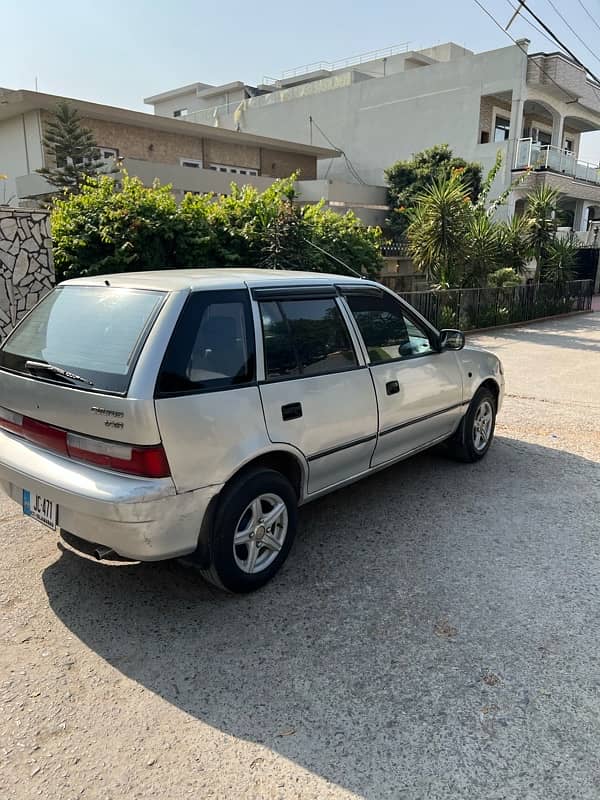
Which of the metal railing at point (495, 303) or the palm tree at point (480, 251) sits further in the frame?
the palm tree at point (480, 251)

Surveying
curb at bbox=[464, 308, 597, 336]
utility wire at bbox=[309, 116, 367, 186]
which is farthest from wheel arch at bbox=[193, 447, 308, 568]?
utility wire at bbox=[309, 116, 367, 186]

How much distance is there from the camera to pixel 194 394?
9.59 ft

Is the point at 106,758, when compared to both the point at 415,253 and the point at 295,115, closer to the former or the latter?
the point at 415,253

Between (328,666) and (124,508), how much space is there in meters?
1.18

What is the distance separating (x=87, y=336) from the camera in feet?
10.4

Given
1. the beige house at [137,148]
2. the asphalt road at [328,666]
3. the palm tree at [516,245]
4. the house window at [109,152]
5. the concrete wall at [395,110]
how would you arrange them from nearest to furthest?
the asphalt road at [328,666]
the palm tree at [516,245]
the beige house at [137,148]
the house window at [109,152]
the concrete wall at [395,110]

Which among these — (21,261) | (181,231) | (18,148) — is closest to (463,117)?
(18,148)

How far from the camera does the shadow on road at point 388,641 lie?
2.33 meters

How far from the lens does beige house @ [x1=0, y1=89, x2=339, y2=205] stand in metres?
18.4

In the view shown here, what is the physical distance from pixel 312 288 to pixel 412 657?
2208 mm

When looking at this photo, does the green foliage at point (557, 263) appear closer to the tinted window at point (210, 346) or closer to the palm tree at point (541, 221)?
the palm tree at point (541, 221)

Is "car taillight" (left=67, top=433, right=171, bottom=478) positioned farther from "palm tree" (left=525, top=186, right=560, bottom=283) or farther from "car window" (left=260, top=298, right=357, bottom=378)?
"palm tree" (left=525, top=186, right=560, bottom=283)

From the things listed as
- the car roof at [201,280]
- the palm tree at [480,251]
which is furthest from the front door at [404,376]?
the palm tree at [480,251]

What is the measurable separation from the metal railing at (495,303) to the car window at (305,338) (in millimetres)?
8699
